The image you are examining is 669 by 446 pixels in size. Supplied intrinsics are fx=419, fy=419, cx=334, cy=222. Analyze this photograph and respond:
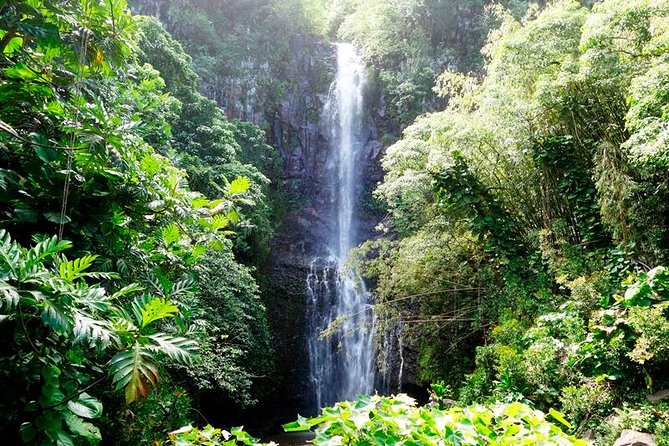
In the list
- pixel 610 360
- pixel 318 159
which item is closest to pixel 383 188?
pixel 610 360

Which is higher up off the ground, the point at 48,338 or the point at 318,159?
the point at 318,159

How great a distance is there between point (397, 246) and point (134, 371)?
6.14 metres

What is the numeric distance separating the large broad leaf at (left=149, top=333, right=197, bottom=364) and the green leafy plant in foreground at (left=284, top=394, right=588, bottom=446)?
699 millimetres

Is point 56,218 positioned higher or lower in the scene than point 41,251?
higher

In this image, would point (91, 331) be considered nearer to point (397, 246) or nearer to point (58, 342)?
point (58, 342)

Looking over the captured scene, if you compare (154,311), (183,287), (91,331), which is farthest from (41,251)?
(183,287)

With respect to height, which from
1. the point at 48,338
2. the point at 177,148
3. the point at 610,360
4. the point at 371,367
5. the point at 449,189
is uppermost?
the point at 177,148

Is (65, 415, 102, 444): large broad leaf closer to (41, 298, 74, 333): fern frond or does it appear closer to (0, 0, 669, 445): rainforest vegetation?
(0, 0, 669, 445): rainforest vegetation

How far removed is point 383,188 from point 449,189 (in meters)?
1.25

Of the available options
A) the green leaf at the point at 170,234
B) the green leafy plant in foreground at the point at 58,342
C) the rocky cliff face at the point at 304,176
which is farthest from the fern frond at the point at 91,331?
the rocky cliff face at the point at 304,176

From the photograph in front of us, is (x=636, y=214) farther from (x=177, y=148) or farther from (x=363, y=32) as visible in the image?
(x=363, y=32)

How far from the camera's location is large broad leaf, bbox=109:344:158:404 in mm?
1537

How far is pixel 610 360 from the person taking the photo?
3529 mm

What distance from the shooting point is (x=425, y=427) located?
3.75 ft
